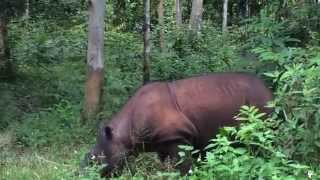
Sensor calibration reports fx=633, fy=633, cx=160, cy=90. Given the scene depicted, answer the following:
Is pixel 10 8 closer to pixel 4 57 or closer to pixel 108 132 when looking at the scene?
pixel 4 57

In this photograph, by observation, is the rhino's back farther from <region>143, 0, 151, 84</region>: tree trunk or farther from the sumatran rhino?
<region>143, 0, 151, 84</region>: tree trunk

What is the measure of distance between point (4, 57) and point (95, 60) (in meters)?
3.67

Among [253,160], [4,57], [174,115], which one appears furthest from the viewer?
[4,57]

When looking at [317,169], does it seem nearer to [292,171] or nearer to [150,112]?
[292,171]

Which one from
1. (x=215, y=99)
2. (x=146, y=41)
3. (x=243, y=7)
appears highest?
(x=146, y=41)

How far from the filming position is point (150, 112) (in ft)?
24.5

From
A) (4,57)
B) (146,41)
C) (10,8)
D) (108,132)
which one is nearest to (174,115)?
(108,132)

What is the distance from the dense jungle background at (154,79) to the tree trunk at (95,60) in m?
0.20

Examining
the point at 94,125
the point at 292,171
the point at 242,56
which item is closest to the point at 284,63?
the point at 292,171

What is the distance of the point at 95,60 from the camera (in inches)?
419

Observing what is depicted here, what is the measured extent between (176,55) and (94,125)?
4.12 metres

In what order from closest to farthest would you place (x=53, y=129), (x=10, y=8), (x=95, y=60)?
(x=53, y=129)
(x=95, y=60)
(x=10, y=8)

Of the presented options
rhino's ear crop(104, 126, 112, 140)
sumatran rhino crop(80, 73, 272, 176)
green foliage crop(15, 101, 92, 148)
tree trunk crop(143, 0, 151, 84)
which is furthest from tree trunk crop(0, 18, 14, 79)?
rhino's ear crop(104, 126, 112, 140)

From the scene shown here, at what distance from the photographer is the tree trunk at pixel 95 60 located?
10.5m
